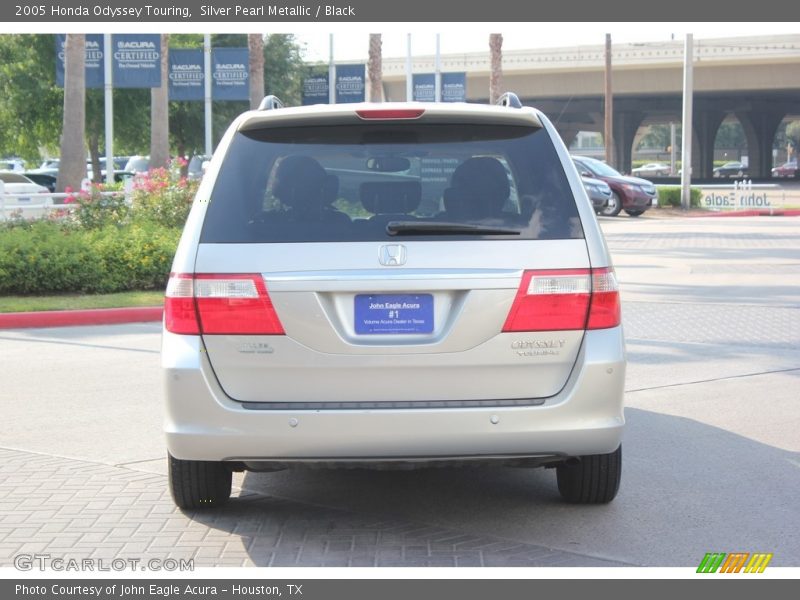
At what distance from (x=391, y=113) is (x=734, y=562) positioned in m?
2.50

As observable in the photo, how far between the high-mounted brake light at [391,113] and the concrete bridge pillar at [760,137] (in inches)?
3473

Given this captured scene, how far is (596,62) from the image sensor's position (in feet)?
229

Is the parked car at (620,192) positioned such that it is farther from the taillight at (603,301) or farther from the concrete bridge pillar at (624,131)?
the concrete bridge pillar at (624,131)

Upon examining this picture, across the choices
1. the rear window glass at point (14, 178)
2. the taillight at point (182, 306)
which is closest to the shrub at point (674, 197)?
the rear window glass at point (14, 178)

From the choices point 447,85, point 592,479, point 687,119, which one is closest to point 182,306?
point 592,479

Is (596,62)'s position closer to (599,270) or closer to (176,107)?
(176,107)

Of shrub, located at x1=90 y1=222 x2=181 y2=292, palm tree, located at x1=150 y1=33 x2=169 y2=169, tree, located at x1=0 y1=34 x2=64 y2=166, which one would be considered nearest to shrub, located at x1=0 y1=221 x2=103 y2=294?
shrub, located at x1=90 y1=222 x2=181 y2=292

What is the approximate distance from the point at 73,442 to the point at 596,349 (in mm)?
3814

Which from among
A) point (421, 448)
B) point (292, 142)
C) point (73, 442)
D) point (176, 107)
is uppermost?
point (176, 107)

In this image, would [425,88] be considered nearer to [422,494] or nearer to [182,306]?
[422,494]

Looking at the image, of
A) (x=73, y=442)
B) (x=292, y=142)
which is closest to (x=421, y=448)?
(x=292, y=142)

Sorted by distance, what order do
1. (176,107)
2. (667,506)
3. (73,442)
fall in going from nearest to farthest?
(667,506) < (73,442) < (176,107)

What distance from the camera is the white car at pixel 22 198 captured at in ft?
67.1

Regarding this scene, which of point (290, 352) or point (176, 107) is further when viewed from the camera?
point (176, 107)
